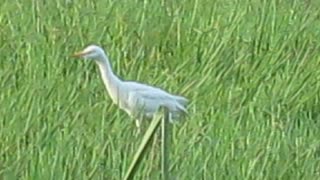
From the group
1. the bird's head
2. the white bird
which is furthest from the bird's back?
the bird's head

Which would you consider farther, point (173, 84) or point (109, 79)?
point (173, 84)

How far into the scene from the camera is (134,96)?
3340mm

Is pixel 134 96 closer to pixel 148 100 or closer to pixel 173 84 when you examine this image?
pixel 148 100

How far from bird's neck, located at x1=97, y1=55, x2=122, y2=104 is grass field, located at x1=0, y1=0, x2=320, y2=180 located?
41 mm

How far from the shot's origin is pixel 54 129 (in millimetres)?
2801

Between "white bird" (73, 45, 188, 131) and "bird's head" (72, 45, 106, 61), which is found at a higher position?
"bird's head" (72, 45, 106, 61)

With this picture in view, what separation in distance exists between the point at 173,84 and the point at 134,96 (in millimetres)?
293

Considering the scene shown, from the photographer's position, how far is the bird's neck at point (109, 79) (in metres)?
3.42

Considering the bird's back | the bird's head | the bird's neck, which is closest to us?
the bird's back

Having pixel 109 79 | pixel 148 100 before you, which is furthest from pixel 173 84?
pixel 148 100

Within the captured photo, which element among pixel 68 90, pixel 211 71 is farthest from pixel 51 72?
pixel 211 71

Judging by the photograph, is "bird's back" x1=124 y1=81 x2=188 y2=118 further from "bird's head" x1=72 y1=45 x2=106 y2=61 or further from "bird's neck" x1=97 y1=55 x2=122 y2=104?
"bird's head" x1=72 y1=45 x2=106 y2=61

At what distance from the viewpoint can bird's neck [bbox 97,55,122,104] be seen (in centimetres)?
342

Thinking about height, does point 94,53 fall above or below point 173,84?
above
